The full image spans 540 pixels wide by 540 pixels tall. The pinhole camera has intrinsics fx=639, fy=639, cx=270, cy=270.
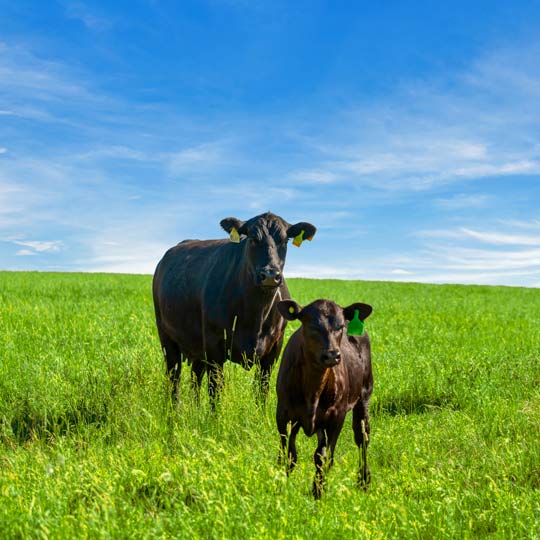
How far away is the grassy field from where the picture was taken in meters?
4.44

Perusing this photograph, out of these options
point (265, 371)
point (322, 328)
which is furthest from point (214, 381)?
point (322, 328)

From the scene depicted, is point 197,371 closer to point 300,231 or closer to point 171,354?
point 171,354

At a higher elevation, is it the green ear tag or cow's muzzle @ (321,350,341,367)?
the green ear tag

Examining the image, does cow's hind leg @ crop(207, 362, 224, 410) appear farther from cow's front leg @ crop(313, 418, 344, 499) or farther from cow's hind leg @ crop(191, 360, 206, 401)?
cow's front leg @ crop(313, 418, 344, 499)

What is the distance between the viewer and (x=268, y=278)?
729 centimetres

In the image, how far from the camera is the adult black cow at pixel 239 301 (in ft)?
25.3

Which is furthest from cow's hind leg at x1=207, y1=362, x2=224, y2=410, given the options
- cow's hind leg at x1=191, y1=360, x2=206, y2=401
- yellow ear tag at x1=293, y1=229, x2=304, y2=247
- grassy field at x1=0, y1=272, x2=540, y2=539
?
yellow ear tag at x1=293, y1=229, x2=304, y2=247

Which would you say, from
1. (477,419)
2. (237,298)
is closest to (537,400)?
(477,419)

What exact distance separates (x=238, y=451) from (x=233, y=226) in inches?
129

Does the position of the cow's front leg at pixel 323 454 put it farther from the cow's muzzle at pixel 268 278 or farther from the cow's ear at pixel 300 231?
the cow's ear at pixel 300 231

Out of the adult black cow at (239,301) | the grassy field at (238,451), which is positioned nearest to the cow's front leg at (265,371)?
the adult black cow at (239,301)

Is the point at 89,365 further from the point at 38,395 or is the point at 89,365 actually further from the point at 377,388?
the point at 377,388

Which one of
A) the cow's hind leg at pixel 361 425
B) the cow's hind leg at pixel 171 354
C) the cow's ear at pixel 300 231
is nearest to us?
the cow's hind leg at pixel 361 425

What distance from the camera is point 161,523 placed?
13.5 ft
